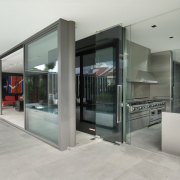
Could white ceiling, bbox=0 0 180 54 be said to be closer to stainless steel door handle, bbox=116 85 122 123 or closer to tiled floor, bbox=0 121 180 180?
stainless steel door handle, bbox=116 85 122 123

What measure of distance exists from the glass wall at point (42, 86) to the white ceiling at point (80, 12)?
0.50 metres

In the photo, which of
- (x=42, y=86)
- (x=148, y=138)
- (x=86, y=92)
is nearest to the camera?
(x=148, y=138)

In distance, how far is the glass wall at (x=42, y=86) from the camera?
3.60 m

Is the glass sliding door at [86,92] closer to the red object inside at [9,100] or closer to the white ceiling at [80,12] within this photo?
the white ceiling at [80,12]

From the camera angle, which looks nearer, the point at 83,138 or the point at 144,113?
the point at 83,138

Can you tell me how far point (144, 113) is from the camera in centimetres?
483

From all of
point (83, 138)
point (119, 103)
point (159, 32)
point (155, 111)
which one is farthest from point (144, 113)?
point (159, 32)

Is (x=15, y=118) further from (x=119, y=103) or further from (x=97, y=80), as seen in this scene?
(x=119, y=103)

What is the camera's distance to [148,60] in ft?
19.7

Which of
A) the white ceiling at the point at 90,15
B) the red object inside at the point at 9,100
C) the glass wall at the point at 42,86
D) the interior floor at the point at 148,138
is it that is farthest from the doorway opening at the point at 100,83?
the red object inside at the point at 9,100

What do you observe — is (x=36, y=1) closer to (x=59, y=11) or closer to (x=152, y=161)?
(x=59, y=11)

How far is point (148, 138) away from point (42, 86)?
316 centimetres

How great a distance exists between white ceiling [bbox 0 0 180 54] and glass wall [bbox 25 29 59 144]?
500 mm

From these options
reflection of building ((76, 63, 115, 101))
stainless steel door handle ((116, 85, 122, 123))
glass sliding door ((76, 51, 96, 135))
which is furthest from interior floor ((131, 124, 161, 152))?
reflection of building ((76, 63, 115, 101))
